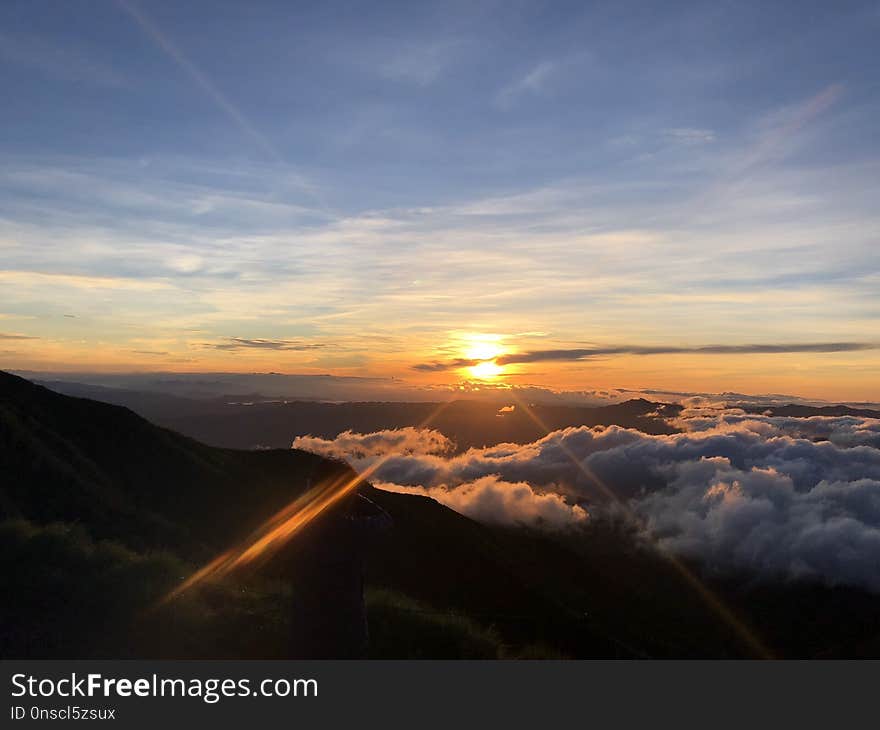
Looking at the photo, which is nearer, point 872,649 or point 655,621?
point 872,649

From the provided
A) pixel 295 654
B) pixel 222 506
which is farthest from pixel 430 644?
pixel 222 506

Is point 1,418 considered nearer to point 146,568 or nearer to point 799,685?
point 146,568

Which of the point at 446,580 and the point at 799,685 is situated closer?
the point at 799,685

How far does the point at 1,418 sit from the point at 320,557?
131 ft

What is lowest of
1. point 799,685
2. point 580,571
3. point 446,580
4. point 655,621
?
point 655,621

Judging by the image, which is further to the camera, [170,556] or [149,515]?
[149,515]

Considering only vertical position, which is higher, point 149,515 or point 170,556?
point 170,556

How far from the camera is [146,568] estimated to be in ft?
44.6

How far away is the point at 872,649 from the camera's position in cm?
10188

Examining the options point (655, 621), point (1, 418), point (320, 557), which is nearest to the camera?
point (320, 557)

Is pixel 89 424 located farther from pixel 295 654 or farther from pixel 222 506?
pixel 295 654

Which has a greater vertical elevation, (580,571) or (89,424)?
(89,424)

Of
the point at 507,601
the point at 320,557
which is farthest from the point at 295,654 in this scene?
the point at 507,601

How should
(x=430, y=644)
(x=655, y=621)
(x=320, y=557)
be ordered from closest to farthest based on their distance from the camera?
(x=320, y=557) → (x=430, y=644) → (x=655, y=621)
